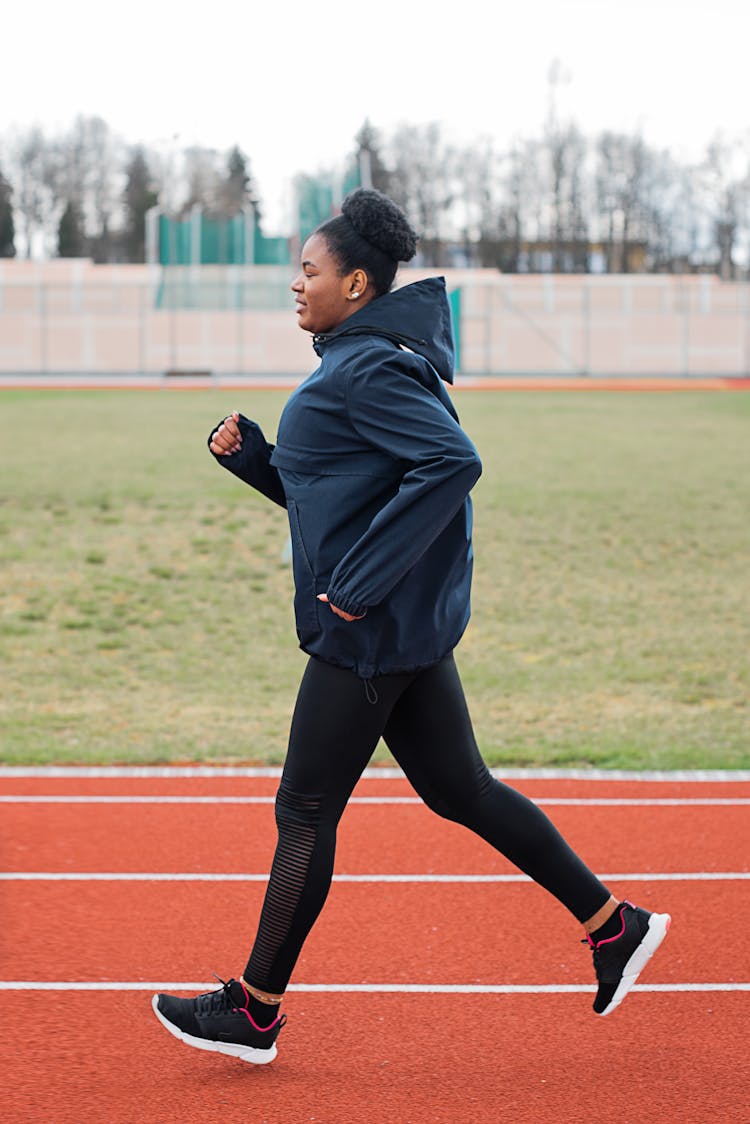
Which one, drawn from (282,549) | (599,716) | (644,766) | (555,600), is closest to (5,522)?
(282,549)

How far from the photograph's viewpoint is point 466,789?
356 centimetres

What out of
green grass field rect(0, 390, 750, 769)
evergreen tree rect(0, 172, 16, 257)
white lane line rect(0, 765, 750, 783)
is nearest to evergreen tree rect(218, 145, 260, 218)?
evergreen tree rect(0, 172, 16, 257)

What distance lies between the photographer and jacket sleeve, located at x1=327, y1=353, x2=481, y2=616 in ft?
10.5

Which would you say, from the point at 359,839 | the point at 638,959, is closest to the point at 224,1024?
the point at 638,959

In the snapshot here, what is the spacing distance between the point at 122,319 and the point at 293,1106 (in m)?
53.0

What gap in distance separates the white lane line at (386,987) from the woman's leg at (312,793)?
698mm

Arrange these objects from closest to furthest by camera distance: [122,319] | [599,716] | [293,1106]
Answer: [293,1106] → [599,716] → [122,319]

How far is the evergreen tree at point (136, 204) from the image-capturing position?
274 feet

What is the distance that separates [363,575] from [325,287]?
684 millimetres

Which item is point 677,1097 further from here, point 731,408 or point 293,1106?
point 731,408

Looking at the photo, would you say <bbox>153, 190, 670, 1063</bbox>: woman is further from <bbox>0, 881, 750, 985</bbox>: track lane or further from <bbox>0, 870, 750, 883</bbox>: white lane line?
<bbox>0, 870, 750, 883</bbox>: white lane line

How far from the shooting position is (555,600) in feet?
39.5

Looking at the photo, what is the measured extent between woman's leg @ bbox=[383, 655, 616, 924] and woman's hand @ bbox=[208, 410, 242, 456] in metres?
0.71

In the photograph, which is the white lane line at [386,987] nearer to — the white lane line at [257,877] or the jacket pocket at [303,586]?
the white lane line at [257,877]
